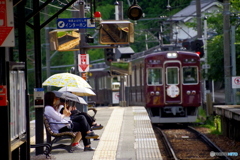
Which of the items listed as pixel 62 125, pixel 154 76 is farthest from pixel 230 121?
pixel 62 125

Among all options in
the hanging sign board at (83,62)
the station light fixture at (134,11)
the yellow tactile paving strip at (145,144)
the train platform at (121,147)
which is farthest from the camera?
the hanging sign board at (83,62)

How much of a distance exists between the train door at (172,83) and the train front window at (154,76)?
0.79ft

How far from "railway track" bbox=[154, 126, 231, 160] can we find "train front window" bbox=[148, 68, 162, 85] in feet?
7.21

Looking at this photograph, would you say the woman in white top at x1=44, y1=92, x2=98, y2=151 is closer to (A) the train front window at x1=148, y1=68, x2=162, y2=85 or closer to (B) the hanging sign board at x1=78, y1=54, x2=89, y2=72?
(B) the hanging sign board at x1=78, y1=54, x2=89, y2=72

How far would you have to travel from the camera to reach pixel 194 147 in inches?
625

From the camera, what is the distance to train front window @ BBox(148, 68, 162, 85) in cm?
2203

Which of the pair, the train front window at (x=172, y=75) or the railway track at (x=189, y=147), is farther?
the train front window at (x=172, y=75)

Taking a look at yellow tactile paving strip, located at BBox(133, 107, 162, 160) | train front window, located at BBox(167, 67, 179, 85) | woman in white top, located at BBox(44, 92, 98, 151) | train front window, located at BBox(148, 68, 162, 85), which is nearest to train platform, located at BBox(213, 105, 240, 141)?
yellow tactile paving strip, located at BBox(133, 107, 162, 160)

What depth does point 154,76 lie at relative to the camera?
872 inches

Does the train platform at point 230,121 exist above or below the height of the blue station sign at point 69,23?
below

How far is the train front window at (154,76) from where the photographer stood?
72.3 feet

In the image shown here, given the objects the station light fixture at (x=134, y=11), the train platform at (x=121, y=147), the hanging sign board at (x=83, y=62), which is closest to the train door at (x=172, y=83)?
the hanging sign board at (x=83, y=62)

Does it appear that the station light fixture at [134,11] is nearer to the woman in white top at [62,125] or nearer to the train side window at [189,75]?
the woman in white top at [62,125]

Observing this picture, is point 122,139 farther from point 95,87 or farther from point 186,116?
point 95,87
